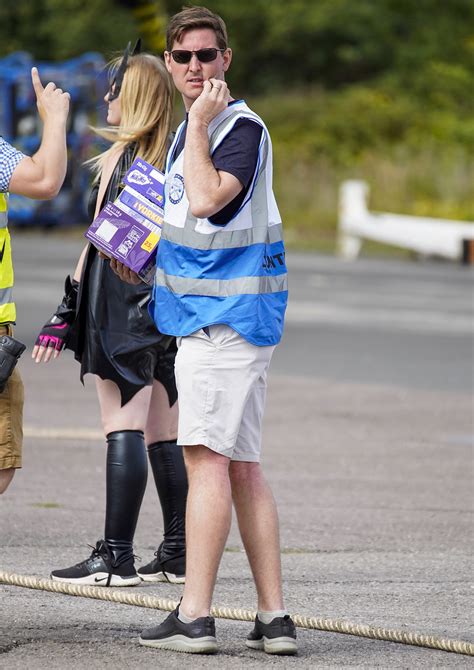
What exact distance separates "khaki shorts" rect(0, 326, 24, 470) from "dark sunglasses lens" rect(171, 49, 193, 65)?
105 cm

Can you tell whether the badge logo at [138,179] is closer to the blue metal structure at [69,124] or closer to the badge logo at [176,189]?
the badge logo at [176,189]

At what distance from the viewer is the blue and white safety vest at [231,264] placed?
15.2ft

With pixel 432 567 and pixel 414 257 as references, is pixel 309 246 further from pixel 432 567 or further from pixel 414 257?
pixel 432 567

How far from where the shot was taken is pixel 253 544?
4809 millimetres

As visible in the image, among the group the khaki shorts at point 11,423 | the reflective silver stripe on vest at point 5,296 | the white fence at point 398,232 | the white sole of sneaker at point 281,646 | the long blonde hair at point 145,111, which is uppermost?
the white fence at point 398,232

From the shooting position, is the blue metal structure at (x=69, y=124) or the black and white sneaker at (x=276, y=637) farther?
the blue metal structure at (x=69, y=124)

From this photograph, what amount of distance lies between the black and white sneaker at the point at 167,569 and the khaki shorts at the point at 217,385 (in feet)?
4.22

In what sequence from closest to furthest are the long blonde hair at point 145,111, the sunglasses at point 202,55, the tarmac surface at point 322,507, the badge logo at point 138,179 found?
the sunglasses at point 202,55, the tarmac surface at point 322,507, the badge logo at point 138,179, the long blonde hair at point 145,111

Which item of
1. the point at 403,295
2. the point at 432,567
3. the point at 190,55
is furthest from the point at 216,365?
the point at 403,295

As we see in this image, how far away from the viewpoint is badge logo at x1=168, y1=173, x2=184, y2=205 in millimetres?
4777

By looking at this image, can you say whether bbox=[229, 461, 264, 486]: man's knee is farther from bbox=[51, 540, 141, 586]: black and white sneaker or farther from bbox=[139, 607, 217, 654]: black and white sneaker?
bbox=[51, 540, 141, 586]: black and white sneaker

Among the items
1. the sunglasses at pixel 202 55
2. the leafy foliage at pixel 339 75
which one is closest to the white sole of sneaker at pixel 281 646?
the sunglasses at pixel 202 55

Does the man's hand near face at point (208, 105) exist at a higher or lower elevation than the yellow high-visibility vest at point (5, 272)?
higher

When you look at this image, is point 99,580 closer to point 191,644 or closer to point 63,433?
point 191,644
